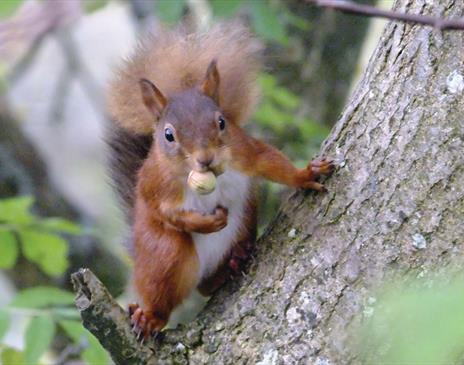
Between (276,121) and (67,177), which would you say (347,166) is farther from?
(67,177)

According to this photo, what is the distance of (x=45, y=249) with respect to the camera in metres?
2.01

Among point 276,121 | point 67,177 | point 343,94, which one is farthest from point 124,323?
point 67,177

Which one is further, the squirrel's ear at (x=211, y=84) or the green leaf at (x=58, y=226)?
the green leaf at (x=58, y=226)

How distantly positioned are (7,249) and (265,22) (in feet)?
2.66

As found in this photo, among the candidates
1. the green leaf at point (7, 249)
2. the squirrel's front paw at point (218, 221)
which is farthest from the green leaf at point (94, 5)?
the squirrel's front paw at point (218, 221)

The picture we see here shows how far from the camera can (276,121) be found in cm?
255

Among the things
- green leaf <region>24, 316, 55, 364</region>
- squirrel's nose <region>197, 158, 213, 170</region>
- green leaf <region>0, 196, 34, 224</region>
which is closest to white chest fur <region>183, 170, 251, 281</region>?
squirrel's nose <region>197, 158, 213, 170</region>

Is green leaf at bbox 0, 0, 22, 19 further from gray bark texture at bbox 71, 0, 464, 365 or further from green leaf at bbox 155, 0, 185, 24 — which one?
gray bark texture at bbox 71, 0, 464, 365

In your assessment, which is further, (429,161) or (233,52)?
(233,52)

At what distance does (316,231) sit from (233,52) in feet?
1.57

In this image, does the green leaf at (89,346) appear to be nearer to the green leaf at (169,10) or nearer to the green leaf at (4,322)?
the green leaf at (4,322)

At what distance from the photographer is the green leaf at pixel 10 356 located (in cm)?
176

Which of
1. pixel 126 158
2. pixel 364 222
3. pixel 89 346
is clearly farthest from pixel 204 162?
pixel 89 346

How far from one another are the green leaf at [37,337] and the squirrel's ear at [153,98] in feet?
1.62
